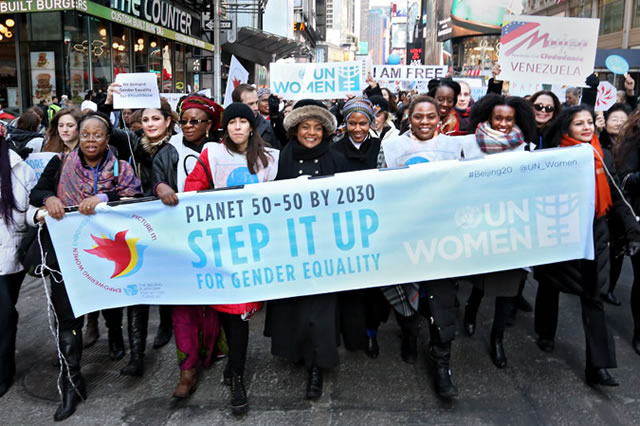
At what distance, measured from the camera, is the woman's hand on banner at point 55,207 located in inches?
140

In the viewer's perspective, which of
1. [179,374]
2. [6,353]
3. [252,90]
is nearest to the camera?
[6,353]

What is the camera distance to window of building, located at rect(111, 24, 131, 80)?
16.5 metres

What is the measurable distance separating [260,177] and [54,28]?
41.5ft

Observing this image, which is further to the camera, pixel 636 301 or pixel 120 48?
pixel 120 48

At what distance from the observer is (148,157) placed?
4.79m

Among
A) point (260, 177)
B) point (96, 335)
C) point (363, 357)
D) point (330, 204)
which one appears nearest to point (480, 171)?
point (330, 204)

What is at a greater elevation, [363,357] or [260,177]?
[260,177]

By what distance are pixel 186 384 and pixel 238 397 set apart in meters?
0.42

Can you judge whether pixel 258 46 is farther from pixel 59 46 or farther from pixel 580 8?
pixel 59 46

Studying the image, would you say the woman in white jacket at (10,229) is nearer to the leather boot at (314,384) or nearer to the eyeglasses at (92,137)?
the eyeglasses at (92,137)

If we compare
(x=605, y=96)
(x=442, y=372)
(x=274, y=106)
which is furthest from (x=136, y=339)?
(x=605, y=96)

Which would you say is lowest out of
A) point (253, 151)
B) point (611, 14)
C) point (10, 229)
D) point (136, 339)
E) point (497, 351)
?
point (497, 351)

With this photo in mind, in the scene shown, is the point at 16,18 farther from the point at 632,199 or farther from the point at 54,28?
the point at 632,199

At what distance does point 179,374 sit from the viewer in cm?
420
